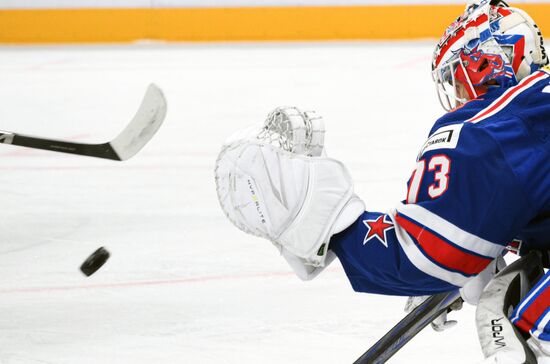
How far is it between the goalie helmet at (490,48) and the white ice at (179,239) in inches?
33.3

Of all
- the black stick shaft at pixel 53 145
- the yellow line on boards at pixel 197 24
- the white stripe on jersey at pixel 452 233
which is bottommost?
the yellow line on boards at pixel 197 24

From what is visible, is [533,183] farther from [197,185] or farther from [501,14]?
[197,185]

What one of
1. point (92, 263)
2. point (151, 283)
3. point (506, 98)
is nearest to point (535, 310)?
point (506, 98)

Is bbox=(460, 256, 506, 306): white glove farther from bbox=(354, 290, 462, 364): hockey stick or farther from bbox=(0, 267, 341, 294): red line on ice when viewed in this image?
bbox=(0, 267, 341, 294): red line on ice

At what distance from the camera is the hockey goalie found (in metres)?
1.31

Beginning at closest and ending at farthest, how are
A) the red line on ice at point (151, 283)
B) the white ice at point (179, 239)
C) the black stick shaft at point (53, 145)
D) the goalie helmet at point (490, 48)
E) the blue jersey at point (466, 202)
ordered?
1. the blue jersey at point (466, 202)
2. the goalie helmet at point (490, 48)
3. the black stick shaft at point (53, 145)
4. the white ice at point (179, 239)
5. the red line on ice at point (151, 283)

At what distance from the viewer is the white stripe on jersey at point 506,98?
1.38 meters

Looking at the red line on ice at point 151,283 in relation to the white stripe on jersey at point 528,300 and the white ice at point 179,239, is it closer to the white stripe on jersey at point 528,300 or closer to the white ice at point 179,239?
the white ice at point 179,239

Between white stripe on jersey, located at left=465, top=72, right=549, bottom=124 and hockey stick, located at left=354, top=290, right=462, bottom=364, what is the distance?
1.18ft

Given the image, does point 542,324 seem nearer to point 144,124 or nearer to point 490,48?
point 490,48

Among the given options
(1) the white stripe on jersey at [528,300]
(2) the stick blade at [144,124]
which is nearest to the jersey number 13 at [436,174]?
(1) the white stripe on jersey at [528,300]

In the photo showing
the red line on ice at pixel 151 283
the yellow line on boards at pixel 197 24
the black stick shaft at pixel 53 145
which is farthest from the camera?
the yellow line on boards at pixel 197 24

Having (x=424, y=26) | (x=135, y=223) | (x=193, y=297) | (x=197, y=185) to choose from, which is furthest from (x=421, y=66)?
(x=193, y=297)

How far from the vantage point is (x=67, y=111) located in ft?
19.9
